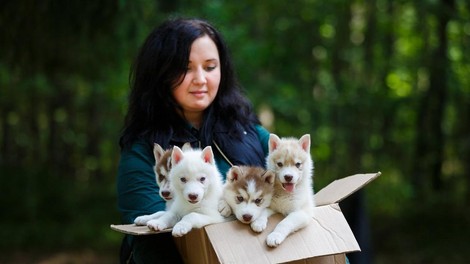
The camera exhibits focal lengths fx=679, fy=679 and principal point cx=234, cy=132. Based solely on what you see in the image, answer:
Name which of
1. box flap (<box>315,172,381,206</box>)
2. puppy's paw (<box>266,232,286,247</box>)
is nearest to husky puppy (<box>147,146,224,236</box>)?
puppy's paw (<box>266,232,286,247</box>)

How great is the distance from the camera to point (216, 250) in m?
2.36

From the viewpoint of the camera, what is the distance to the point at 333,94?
8.05 m

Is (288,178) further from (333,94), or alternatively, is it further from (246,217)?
(333,94)

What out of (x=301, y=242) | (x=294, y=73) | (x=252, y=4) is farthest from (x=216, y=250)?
(x=252, y=4)

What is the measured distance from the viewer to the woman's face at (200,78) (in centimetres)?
309

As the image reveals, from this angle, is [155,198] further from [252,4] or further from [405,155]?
A: [405,155]

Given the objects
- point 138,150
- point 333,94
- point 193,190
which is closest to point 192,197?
point 193,190

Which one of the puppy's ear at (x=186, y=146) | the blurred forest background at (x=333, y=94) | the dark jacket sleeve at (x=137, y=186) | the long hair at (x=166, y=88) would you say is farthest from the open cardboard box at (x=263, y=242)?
the blurred forest background at (x=333, y=94)

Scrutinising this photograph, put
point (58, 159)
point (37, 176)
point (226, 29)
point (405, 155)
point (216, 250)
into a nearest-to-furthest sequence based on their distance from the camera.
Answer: point (216, 250) → point (226, 29) → point (405, 155) → point (37, 176) → point (58, 159)

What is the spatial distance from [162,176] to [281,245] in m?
0.58

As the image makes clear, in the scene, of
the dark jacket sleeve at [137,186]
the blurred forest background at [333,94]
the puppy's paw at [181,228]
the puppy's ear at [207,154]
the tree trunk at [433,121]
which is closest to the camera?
the puppy's paw at [181,228]

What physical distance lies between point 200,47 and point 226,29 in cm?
425

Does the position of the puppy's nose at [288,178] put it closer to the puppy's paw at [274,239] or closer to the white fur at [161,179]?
the puppy's paw at [274,239]

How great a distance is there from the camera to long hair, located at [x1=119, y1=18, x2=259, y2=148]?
3086 millimetres
